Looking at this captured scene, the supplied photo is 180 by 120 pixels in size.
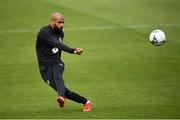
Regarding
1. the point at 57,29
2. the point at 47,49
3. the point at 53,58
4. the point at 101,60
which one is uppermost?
the point at 101,60

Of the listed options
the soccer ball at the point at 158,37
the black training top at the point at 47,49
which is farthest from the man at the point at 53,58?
the soccer ball at the point at 158,37

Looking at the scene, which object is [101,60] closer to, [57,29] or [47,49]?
[47,49]

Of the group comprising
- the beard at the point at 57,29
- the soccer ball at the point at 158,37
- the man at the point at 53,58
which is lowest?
the man at the point at 53,58

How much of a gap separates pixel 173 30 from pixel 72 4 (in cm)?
626

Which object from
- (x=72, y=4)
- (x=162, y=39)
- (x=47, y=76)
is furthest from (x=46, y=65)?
(x=72, y=4)

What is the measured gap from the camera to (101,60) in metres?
20.4

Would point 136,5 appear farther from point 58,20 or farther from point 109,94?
point 58,20

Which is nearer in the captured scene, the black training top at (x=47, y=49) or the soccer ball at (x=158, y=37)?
the black training top at (x=47, y=49)

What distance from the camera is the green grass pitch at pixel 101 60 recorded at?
1559 centimetres

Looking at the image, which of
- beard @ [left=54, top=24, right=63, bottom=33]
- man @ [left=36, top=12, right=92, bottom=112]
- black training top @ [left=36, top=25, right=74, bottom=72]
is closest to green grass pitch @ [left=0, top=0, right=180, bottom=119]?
man @ [left=36, top=12, right=92, bottom=112]

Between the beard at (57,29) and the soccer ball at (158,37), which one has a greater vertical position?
the soccer ball at (158,37)

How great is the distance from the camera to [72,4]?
1133 inches

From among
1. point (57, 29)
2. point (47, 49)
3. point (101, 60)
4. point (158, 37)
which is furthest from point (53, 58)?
point (101, 60)

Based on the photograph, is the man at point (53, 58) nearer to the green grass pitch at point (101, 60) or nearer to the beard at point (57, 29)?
the beard at point (57, 29)
